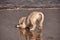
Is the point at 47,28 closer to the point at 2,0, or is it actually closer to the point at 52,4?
the point at 52,4

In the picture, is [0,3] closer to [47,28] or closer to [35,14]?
[47,28]

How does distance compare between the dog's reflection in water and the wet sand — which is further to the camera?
the wet sand

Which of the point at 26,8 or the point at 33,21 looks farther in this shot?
the point at 26,8

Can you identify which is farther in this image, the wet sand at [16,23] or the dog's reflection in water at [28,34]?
the wet sand at [16,23]

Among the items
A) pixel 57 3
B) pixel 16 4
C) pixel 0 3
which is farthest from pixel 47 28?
pixel 0 3

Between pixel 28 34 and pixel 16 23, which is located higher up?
pixel 28 34

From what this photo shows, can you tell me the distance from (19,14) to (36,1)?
0.18m

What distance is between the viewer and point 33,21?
609mm

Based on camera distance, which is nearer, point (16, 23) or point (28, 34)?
point (28, 34)

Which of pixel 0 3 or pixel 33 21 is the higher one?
pixel 33 21

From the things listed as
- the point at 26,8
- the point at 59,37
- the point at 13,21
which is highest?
the point at 26,8

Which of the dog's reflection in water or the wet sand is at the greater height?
the dog's reflection in water

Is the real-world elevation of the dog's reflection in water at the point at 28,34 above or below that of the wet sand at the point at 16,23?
above

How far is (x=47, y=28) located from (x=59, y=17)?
136 mm
